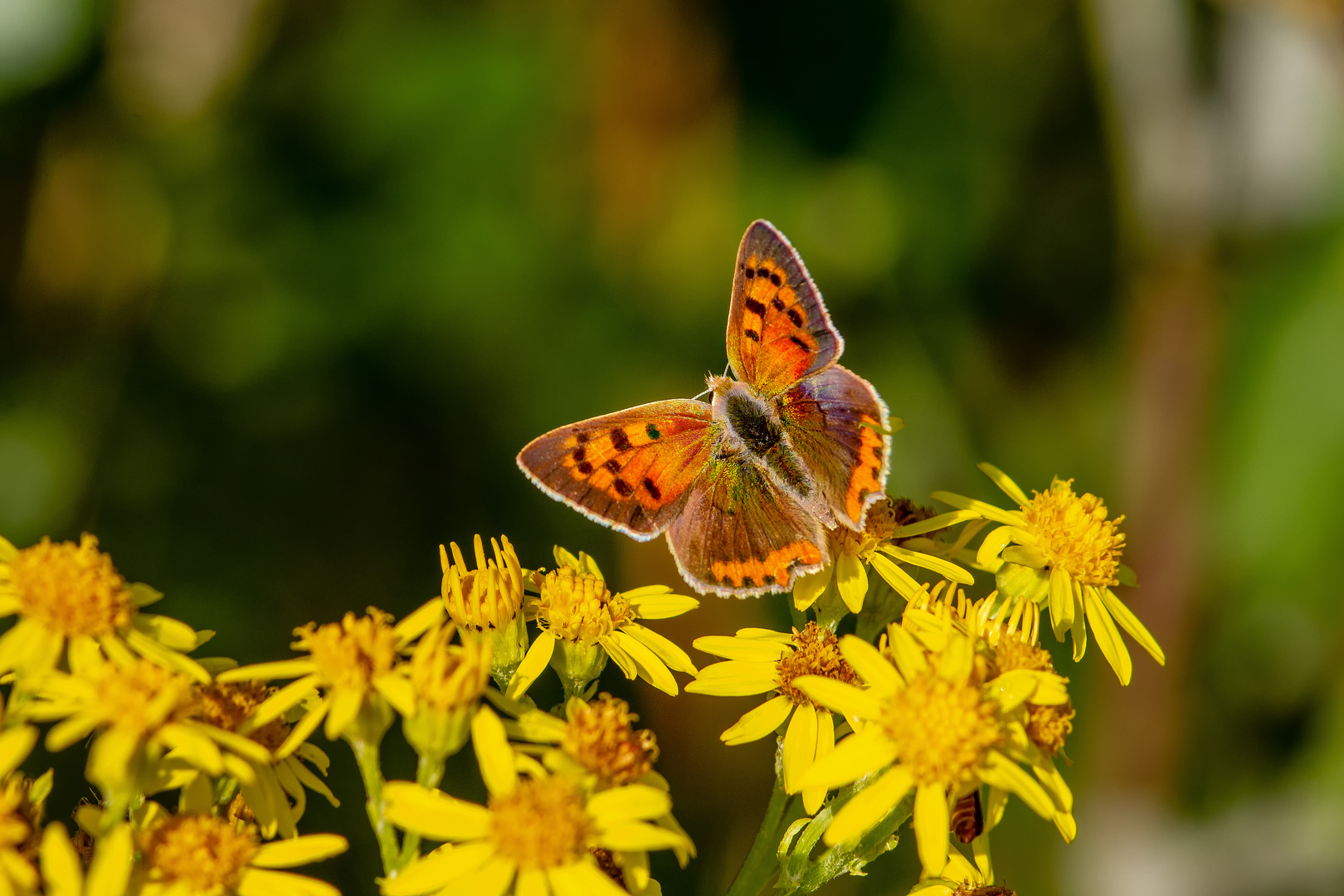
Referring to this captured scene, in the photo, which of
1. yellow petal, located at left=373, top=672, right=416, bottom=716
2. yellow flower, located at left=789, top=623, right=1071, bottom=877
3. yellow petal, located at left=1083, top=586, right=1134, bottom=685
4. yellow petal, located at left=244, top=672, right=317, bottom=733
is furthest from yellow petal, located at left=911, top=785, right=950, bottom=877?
yellow petal, located at left=244, top=672, right=317, bottom=733

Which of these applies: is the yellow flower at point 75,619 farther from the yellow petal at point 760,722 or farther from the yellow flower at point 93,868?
the yellow petal at point 760,722

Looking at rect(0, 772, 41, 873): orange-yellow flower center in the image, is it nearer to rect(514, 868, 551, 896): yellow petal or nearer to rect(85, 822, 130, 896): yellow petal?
rect(85, 822, 130, 896): yellow petal

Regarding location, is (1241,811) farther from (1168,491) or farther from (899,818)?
(899,818)

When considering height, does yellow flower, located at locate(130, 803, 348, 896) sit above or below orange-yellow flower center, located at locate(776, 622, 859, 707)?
below

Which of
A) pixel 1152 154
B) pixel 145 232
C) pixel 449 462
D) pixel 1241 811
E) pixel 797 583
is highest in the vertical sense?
pixel 1152 154

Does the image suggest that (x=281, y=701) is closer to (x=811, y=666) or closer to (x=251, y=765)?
(x=251, y=765)

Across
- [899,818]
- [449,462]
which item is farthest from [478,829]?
[449,462]
